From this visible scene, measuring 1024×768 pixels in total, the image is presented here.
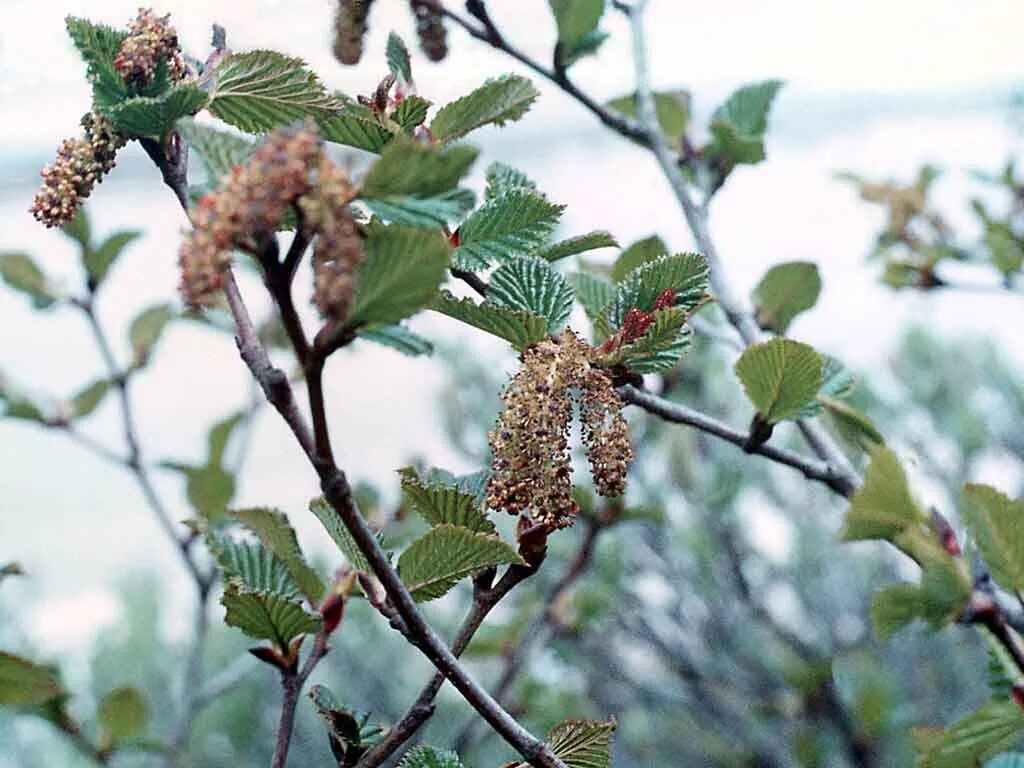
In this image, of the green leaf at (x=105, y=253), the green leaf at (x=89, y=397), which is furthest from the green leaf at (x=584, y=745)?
the green leaf at (x=89, y=397)

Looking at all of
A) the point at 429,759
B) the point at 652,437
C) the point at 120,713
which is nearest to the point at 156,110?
the point at 429,759

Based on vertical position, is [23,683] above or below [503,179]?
below

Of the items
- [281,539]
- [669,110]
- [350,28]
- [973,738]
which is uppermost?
[669,110]

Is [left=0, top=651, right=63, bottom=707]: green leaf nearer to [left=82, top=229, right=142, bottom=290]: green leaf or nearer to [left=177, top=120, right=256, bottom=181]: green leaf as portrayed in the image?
[left=177, top=120, right=256, bottom=181]: green leaf

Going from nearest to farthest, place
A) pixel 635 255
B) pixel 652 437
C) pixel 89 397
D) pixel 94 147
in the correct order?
pixel 94 147 < pixel 635 255 < pixel 89 397 < pixel 652 437

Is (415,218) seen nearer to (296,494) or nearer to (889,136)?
(296,494)

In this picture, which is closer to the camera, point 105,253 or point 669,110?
point 669,110

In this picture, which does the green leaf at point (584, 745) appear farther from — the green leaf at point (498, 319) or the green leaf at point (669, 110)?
the green leaf at point (669, 110)

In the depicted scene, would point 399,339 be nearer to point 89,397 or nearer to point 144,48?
point 144,48
